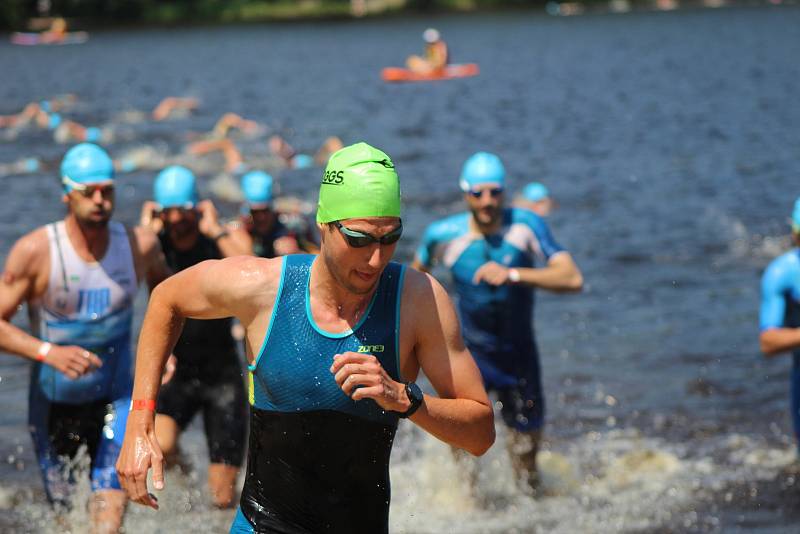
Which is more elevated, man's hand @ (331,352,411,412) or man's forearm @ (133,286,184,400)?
man's hand @ (331,352,411,412)

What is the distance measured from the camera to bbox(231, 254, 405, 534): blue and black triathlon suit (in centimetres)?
384

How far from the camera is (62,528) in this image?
6.52m

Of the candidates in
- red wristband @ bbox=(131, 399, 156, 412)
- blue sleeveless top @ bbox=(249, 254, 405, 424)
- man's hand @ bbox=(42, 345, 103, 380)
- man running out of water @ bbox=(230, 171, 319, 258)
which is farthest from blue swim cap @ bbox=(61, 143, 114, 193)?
blue sleeveless top @ bbox=(249, 254, 405, 424)

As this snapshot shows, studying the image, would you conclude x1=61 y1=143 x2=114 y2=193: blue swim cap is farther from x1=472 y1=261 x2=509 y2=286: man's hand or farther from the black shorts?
x1=472 y1=261 x2=509 y2=286: man's hand

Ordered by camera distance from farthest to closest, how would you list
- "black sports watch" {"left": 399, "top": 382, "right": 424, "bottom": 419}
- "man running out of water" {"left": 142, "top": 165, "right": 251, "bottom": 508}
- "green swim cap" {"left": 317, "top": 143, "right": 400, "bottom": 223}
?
"man running out of water" {"left": 142, "top": 165, "right": 251, "bottom": 508} → "green swim cap" {"left": 317, "top": 143, "right": 400, "bottom": 223} → "black sports watch" {"left": 399, "top": 382, "right": 424, "bottom": 419}

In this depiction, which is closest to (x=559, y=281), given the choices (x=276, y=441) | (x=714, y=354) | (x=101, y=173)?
(x=101, y=173)

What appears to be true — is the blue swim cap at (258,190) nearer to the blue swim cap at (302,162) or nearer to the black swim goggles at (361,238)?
the black swim goggles at (361,238)

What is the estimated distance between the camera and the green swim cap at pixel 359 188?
369 centimetres

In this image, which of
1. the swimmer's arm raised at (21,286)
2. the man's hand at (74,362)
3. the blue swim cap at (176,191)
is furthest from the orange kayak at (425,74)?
the man's hand at (74,362)

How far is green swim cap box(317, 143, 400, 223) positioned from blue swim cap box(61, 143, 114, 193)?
2.62 meters

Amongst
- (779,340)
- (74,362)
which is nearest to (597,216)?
(779,340)

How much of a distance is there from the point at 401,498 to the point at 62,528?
8.20 ft

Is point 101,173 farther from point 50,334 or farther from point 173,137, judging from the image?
point 173,137

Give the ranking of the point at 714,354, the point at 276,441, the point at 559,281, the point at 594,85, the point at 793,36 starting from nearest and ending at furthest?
the point at 276,441 → the point at 559,281 → the point at 714,354 → the point at 594,85 → the point at 793,36
